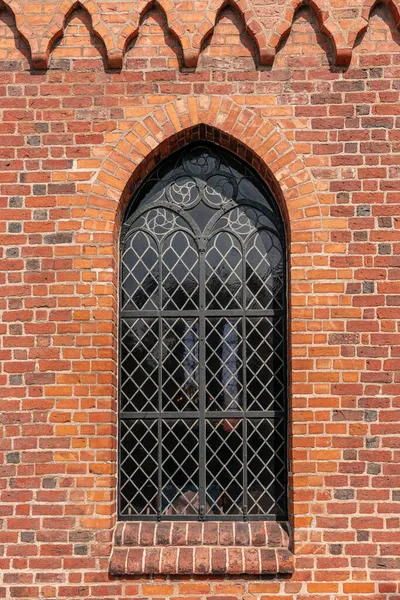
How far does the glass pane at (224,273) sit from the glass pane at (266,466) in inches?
36.6

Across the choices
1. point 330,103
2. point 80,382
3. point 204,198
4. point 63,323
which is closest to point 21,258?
point 63,323

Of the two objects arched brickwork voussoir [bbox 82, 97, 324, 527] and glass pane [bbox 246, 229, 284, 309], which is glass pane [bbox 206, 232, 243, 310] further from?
arched brickwork voussoir [bbox 82, 97, 324, 527]

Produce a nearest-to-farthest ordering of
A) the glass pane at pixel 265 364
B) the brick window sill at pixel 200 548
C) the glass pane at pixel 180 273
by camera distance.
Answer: the brick window sill at pixel 200 548 → the glass pane at pixel 265 364 → the glass pane at pixel 180 273

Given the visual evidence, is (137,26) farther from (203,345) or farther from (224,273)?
(203,345)

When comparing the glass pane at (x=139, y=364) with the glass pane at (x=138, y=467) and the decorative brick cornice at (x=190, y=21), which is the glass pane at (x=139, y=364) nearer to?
the glass pane at (x=138, y=467)

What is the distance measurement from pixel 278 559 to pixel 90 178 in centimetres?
304

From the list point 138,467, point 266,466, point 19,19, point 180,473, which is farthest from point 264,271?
point 19,19

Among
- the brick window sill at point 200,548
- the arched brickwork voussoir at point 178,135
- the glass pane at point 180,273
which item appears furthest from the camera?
the glass pane at point 180,273

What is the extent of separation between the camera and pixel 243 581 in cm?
430

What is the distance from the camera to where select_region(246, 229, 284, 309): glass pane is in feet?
15.6

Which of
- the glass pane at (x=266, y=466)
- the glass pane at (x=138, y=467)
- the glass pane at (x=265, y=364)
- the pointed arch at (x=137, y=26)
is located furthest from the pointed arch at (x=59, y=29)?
the glass pane at (x=266, y=466)

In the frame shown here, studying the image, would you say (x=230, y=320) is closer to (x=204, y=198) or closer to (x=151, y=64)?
(x=204, y=198)

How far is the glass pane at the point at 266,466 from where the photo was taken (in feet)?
15.1

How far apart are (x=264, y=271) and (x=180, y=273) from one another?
65 centimetres
